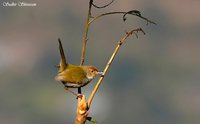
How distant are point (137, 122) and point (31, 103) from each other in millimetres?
28842

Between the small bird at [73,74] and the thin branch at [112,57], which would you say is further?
the small bird at [73,74]

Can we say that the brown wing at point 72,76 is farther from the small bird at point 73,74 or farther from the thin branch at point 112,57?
the thin branch at point 112,57

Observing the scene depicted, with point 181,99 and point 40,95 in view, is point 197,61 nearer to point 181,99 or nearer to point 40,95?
point 181,99

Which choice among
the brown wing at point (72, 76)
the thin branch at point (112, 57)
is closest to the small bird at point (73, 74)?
the brown wing at point (72, 76)

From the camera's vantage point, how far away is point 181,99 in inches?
7795

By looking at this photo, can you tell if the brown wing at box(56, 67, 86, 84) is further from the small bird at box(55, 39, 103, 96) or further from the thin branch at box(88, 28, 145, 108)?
the thin branch at box(88, 28, 145, 108)

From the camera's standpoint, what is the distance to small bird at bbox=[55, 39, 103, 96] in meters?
3.37

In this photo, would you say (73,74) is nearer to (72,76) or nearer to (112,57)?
(72,76)

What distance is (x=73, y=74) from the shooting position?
11.5 feet

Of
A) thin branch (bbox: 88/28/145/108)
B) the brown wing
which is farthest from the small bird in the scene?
thin branch (bbox: 88/28/145/108)

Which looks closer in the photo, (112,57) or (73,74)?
(112,57)

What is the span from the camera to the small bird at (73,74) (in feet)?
11.0

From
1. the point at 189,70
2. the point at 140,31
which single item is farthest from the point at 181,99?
the point at 140,31

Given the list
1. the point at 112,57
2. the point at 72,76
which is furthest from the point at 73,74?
the point at 112,57
